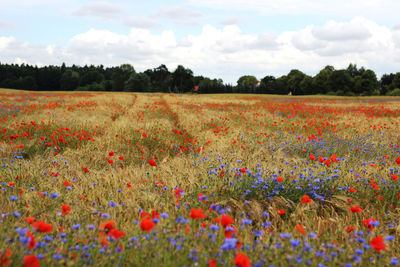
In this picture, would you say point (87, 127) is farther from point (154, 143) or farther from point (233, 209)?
point (233, 209)

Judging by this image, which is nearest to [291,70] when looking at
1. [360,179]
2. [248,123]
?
[248,123]

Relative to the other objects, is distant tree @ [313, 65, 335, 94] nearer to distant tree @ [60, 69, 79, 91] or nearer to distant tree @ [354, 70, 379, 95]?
distant tree @ [354, 70, 379, 95]

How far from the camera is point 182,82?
278 feet

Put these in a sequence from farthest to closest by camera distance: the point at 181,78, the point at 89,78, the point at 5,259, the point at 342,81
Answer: the point at 89,78, the point at 181,78, the point at 342,81, the point at 5,259

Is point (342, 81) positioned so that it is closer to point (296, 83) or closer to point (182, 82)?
point (296, 83)

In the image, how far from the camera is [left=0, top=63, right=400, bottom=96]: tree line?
6788 cm

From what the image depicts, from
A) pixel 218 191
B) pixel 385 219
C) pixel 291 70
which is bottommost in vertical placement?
pixel 385 219

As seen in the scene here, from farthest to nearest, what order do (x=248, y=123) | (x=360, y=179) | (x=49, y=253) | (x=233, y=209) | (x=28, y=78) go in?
(x=28, y=78) → (x=248, y=123) → (x=360, y=179) → (x=233, y=209) → (x=49, y=253)

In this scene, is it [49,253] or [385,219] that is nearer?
[49,253]

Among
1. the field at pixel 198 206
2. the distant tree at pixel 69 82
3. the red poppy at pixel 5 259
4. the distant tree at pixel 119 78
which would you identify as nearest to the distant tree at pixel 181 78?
the distant tree at pixel 119 78

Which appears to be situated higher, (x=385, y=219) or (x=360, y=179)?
(x=360, y=179)

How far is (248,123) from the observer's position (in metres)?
10.4

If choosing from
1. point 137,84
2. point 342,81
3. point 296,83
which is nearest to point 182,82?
point 137,84

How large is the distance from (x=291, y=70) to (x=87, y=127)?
3905 inches
